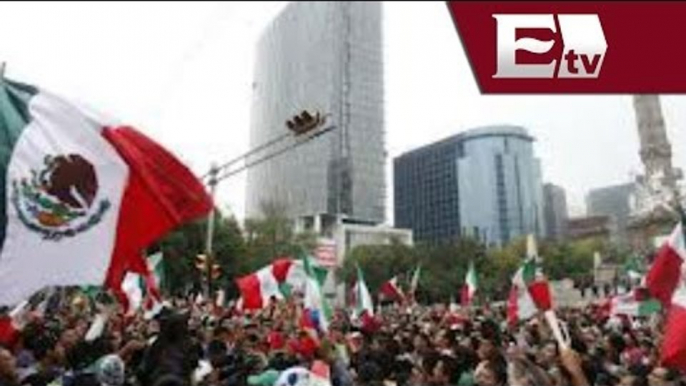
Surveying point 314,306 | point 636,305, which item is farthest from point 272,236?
point 314,306

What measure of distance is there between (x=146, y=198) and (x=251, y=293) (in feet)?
40.1

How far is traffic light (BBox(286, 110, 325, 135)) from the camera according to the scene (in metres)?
19.0

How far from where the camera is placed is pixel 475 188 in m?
153

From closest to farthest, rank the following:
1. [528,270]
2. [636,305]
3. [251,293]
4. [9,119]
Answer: [9,119], [528,270], [636,305], [251,293]

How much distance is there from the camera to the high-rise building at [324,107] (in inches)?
1741

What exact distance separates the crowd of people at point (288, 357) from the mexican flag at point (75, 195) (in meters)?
1.10

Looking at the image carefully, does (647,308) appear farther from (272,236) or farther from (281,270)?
(272,236)

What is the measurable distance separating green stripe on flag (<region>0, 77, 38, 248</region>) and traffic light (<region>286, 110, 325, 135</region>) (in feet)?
41.3

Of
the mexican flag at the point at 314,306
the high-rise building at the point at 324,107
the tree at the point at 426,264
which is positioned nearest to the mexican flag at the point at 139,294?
the mexican flag at the point at 314,306

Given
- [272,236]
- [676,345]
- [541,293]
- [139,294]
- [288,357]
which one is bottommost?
[288,357]

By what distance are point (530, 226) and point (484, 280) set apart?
7537 centimetres

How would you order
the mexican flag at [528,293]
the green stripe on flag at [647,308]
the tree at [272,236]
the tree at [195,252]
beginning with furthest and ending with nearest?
the tree at [272,236] < the tree at [195,252] < the green stripe on flag at [647,308] < the mexican flag at [528,293]

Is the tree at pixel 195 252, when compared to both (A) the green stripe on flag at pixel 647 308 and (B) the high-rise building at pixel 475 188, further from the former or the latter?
(B) the high-rise building at pixel 475 188

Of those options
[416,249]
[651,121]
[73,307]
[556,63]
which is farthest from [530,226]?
[556,63]
